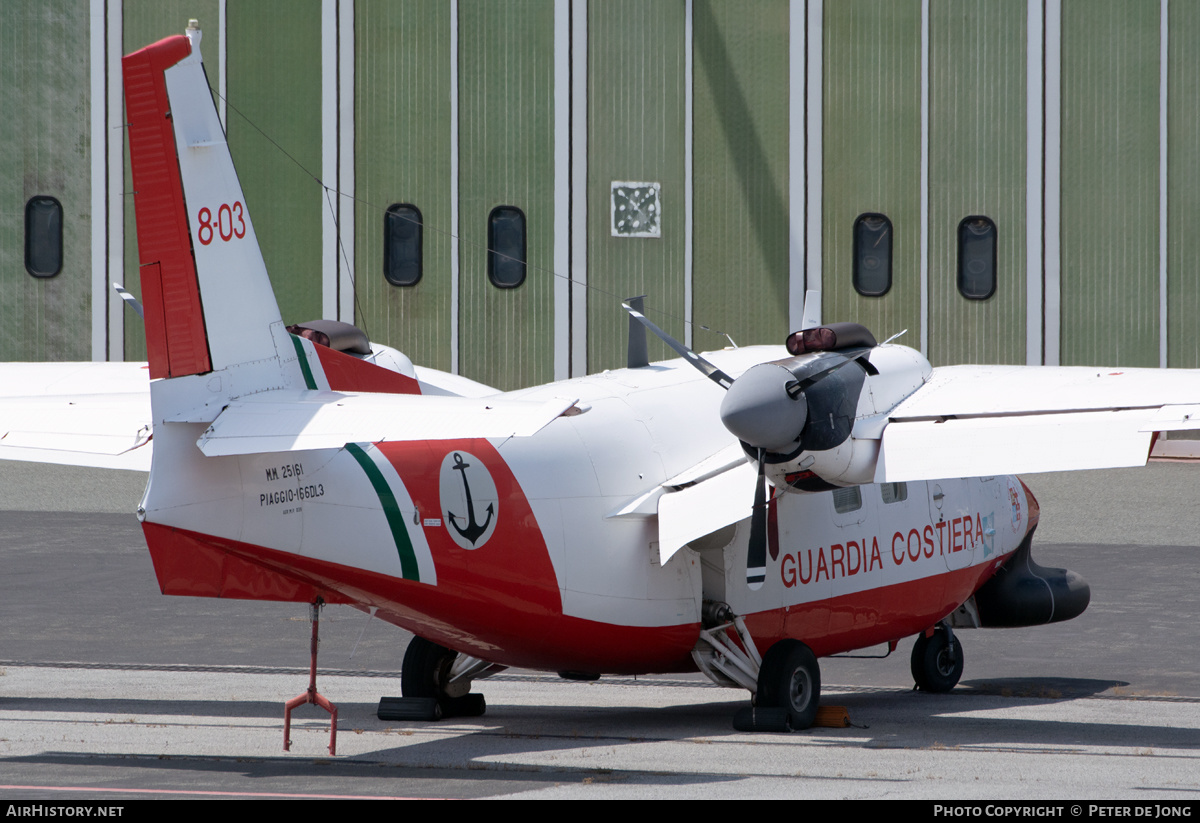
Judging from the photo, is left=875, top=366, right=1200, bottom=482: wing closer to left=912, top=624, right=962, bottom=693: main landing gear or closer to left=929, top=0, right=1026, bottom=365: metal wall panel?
left=912, top=624, right=962, bottom=693: main landing gear

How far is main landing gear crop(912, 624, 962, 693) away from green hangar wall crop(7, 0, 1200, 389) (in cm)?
1777

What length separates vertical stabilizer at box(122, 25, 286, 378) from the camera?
1073 cm

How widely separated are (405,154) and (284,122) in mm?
2889

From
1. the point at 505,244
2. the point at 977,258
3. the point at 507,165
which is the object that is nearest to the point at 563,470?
the point at 505,244

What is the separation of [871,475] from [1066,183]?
2401 cm

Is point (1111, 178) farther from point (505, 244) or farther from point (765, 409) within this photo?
point (765, 409)

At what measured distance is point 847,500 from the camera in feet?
48.0

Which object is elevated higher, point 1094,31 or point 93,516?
point 1094,31

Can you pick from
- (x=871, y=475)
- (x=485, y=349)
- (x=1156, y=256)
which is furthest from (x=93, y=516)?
(x=1156, y=256)

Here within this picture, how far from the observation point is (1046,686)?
55.5 feet

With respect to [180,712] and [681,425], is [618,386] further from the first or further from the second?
[180,712]

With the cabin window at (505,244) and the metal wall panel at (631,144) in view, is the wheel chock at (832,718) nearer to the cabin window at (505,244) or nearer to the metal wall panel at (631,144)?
the metal wall panel at (631,144)

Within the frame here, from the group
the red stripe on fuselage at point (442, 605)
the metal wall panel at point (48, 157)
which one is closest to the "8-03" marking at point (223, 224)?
the red stripe on fuselage at point (442, 605)

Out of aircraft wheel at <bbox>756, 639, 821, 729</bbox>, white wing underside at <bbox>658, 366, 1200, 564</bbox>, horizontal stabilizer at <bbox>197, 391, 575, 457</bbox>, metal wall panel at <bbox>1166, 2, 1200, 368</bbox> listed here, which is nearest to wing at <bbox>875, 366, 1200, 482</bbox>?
white wing underside at <bbox>658, 366, 1200, 564</bbox>
